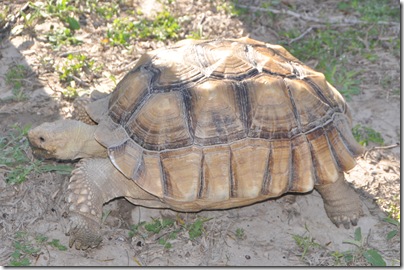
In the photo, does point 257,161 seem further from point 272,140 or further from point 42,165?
point 42,165

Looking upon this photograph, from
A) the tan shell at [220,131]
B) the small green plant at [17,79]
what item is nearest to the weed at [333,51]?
the tan shell at [220,131]

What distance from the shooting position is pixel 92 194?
3.98 meters

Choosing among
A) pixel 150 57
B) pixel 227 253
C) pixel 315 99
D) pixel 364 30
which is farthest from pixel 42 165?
pixel 364 30

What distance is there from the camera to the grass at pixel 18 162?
4340 millimetres

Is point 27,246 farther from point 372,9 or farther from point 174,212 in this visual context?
point 372,9

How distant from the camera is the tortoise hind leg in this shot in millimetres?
4336

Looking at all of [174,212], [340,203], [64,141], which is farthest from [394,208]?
[64,141]

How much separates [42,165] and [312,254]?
210 cm

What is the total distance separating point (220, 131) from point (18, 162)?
166cm

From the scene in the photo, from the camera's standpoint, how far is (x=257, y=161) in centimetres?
390

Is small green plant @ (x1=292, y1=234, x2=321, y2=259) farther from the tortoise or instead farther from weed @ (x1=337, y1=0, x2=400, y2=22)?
weed @ (x1=337, y1=0, x2=400, y2=22)

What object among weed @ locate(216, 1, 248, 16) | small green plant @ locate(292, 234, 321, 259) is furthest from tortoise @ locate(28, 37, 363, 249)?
weed @ locate(216, 1, 248, 16)

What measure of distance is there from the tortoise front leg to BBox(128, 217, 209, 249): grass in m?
0.20

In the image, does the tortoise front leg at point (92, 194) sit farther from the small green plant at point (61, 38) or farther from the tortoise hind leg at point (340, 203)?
the small green plant at point (61, 38)
